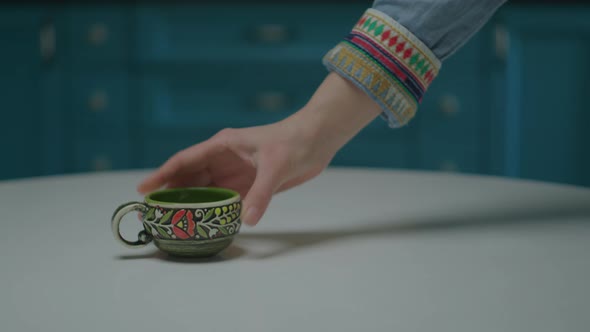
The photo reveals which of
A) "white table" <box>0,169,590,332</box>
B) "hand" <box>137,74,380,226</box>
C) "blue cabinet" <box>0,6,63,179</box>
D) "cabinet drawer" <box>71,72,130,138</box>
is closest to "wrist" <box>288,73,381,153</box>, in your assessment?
"hand" <box>137,74,380,226</box>

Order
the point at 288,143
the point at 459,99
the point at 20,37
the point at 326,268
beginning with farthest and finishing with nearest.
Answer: the point at 20,37
the point at 459,99
the point at 288,143
the point at 326,268

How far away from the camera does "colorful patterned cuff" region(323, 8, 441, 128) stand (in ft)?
2.49

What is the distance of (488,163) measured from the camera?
208 centimetres

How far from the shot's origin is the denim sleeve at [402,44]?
0.75m

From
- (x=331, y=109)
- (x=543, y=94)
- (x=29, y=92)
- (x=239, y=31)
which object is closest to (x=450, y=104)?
(x=543, y=94)

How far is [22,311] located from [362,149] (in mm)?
1587

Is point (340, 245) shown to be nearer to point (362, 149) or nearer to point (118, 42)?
point (362, 149)

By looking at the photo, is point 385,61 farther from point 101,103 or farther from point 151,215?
point 101,103

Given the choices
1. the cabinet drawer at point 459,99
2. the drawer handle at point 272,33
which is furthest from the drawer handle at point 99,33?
the cabinet drawer at point 459,99

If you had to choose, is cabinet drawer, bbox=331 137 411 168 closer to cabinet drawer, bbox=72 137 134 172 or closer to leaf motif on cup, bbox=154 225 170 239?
cabinet drawer, bbox=72 137 134 172

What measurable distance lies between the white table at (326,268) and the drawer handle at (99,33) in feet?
3.80

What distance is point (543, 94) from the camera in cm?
207

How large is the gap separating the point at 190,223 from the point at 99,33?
1572 mm

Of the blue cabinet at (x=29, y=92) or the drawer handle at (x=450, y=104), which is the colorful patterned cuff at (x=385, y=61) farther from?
the blue cabinet at (x=29, y=92)
